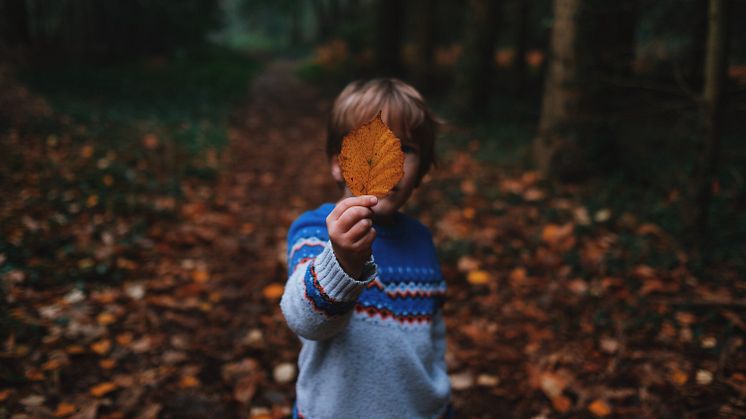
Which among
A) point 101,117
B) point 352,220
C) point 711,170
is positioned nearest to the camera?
point 352,220

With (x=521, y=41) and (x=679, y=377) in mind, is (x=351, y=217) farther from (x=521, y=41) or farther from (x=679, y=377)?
(x=521, y=41)

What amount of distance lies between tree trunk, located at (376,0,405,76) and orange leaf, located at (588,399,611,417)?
11347 mm

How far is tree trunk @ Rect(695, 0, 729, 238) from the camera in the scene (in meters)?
2.70

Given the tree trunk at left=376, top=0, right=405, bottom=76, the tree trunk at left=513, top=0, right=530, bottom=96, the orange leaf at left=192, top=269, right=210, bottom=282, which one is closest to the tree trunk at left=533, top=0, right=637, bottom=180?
the orange leaf at left=192, top=269, right=210, bottom=282

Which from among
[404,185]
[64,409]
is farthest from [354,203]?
[64,409]

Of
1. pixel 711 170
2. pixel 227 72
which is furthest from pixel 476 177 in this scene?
pixel 227 72

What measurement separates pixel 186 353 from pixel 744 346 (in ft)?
9.92

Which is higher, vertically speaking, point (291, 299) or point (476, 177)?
point (291, 299)

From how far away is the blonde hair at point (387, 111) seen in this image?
122cm

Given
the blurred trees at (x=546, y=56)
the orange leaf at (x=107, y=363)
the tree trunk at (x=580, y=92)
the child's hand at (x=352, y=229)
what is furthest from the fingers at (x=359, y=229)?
the tree trunk at (x=580, y=92)

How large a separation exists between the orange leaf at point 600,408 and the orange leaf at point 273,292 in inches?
79.9

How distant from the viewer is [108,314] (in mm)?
2697

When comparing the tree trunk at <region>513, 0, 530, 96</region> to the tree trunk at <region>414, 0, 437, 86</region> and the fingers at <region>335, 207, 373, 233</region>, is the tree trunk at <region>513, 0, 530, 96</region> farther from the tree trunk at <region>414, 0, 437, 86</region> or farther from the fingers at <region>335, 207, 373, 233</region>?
the fingers at <region>335, 207, 373, 233</region>

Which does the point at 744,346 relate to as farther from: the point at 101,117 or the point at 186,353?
the point at 101,117
